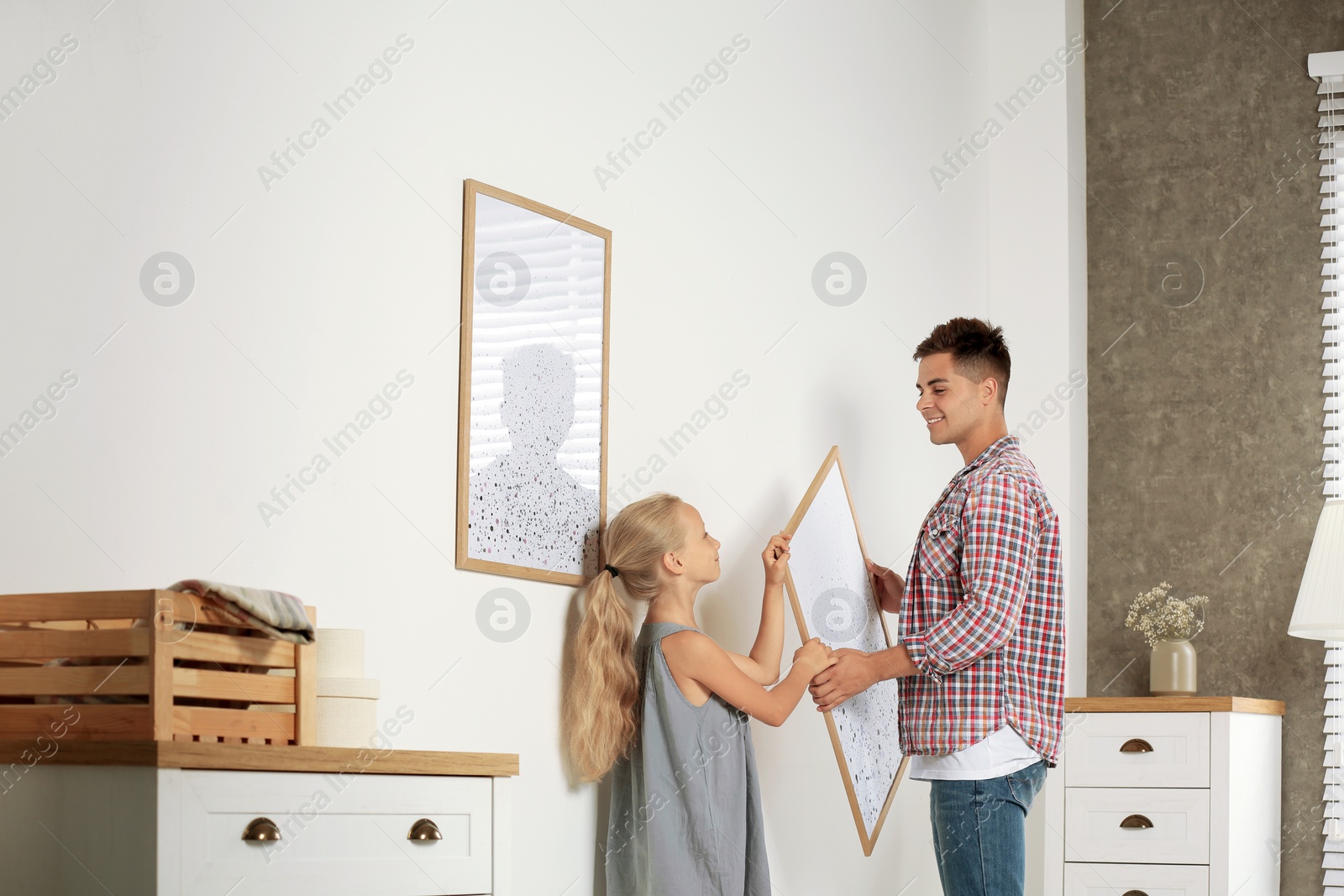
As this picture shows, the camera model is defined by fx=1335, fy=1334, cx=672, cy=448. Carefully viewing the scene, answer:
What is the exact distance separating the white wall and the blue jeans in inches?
24.8

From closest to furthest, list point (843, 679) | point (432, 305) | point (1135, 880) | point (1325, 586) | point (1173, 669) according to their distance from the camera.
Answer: point (432, 305) < point (843, 679) < point (1135, 880) < point (1325, 586) < point (1173, 669)

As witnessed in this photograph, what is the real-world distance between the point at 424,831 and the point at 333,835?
5.3 inches

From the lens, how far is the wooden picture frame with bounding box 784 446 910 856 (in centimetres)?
264

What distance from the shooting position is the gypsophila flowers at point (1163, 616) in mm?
3570

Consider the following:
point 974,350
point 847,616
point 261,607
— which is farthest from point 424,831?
point 974,350

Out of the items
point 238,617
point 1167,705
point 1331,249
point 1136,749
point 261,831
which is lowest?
point 1136,749

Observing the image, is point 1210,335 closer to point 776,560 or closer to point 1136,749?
point 1136,749

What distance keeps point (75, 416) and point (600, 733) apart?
1022 millimetres

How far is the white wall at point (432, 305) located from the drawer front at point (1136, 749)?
1.48 feet

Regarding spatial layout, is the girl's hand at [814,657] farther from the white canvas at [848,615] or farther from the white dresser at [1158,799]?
the white dresser at [1158,799]

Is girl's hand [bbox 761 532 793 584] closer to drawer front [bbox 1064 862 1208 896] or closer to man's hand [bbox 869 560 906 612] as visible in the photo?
man's hand [bbox 869 560 906 612]

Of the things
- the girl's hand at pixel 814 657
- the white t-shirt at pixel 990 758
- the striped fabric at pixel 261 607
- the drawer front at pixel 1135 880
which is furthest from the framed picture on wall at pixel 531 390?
the drawer front at pixel 1135 880

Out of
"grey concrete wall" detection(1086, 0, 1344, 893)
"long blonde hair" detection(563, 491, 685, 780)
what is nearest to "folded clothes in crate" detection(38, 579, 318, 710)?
"long blonde hair" detection(563, 491, 685, 780)

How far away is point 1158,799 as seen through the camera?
10.5ft
